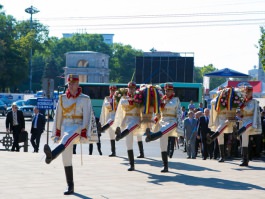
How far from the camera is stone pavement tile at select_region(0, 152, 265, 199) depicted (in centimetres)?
1068

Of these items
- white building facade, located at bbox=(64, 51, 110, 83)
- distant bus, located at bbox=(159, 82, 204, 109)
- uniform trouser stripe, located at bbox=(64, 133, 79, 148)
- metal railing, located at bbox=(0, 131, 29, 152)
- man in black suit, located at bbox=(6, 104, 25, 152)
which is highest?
white building facade, located at bbox=(64, 51, 110, 83)

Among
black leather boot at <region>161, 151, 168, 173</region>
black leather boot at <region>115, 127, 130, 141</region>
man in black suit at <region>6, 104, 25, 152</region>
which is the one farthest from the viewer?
man in black suit at <region>6, 104, 25, 152</region>

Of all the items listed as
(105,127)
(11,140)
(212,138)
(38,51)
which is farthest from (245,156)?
(38,51)

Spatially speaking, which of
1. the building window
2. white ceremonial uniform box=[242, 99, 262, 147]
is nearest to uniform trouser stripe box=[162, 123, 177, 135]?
white ceremonial uniform box=[242, 99, 262, 147]

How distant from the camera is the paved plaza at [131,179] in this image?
10.7 meters

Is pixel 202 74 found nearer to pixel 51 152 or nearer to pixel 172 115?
pixel 172 115

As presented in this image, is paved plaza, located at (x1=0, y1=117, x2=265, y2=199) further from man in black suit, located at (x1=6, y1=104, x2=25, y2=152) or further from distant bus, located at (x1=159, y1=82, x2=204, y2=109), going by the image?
distant bus, located at (x1=159, y1=82, x2=204, y2=109)

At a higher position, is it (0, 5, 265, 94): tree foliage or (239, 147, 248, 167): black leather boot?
(0, 5, 265, 94): tree foliage

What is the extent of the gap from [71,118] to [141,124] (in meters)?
3.71

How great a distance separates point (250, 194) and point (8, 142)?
43.0 ft

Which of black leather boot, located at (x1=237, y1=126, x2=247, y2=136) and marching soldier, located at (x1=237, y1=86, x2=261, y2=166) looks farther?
marching soldier, located at (x1=237, y1=86, x2=261, y2=166)

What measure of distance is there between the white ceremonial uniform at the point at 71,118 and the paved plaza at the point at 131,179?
2.73 feet

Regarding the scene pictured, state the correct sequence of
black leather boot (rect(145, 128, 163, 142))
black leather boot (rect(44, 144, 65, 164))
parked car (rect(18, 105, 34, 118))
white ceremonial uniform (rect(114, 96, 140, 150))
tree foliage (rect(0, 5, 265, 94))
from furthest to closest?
tree foliage (rect(0, 5, 265, 94)), parked car (rect(18, 105, 34, 118)), white ceremonial uniform (rect(114, 96, 140, 150)), black leather boot (rect(145, 128, 163, 142)), black leather boot (rect(44, 144, 65, 164))

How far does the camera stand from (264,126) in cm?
2059
